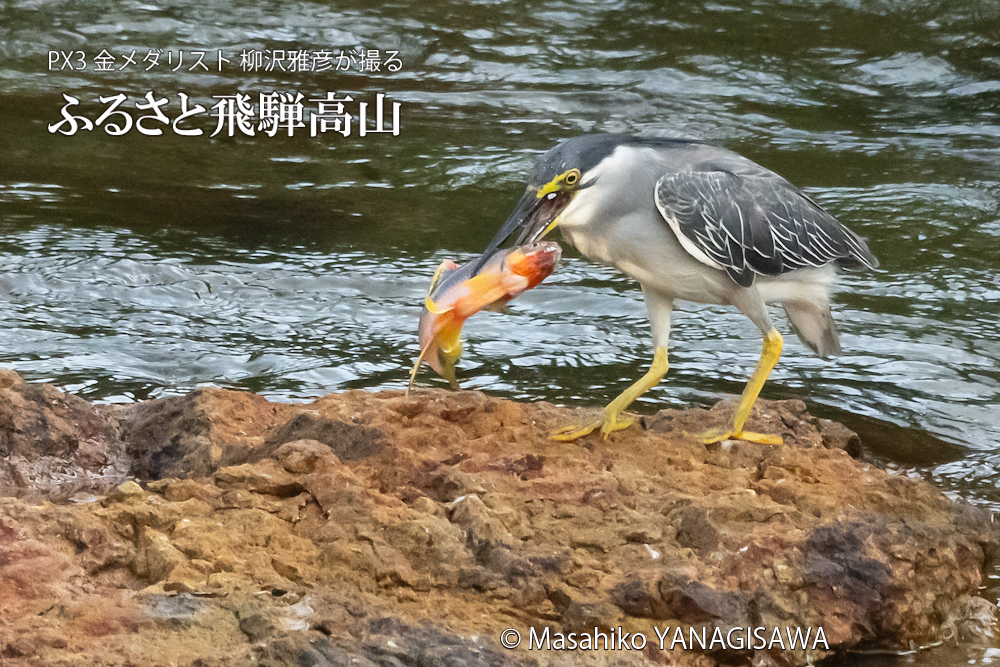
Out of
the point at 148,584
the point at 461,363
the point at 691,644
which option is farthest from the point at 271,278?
the point at 691,644

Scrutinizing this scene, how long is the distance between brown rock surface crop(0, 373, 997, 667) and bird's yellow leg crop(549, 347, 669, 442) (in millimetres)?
67

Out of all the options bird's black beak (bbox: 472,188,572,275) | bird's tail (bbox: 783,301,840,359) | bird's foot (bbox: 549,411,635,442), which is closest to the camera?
bird's black beak (bbox: 472,188,572,275)

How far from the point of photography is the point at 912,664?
324cm

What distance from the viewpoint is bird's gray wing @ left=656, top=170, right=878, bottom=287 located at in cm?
378

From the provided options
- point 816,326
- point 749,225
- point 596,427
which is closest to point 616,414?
point 596,427

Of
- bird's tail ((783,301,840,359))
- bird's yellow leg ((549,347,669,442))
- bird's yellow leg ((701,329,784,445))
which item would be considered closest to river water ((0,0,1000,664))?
bird's tail ((783,301,840,359))

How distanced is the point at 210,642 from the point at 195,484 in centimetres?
80

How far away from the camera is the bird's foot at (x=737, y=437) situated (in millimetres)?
4043

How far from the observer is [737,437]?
406 cm

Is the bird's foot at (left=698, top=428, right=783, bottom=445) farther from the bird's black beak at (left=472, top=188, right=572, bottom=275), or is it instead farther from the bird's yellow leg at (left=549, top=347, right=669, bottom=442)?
the bird's black beak at (left=472, top=188, right=572, bottom=275)

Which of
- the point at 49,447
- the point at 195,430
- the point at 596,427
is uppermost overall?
the point at 596,427

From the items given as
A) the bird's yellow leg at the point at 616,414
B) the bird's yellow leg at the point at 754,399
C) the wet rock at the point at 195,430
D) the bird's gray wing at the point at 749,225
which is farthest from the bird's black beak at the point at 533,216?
the wet rock at the point at 195,430

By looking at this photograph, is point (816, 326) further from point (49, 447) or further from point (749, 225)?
point (49, 447)

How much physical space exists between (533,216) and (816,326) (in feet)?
4.43
